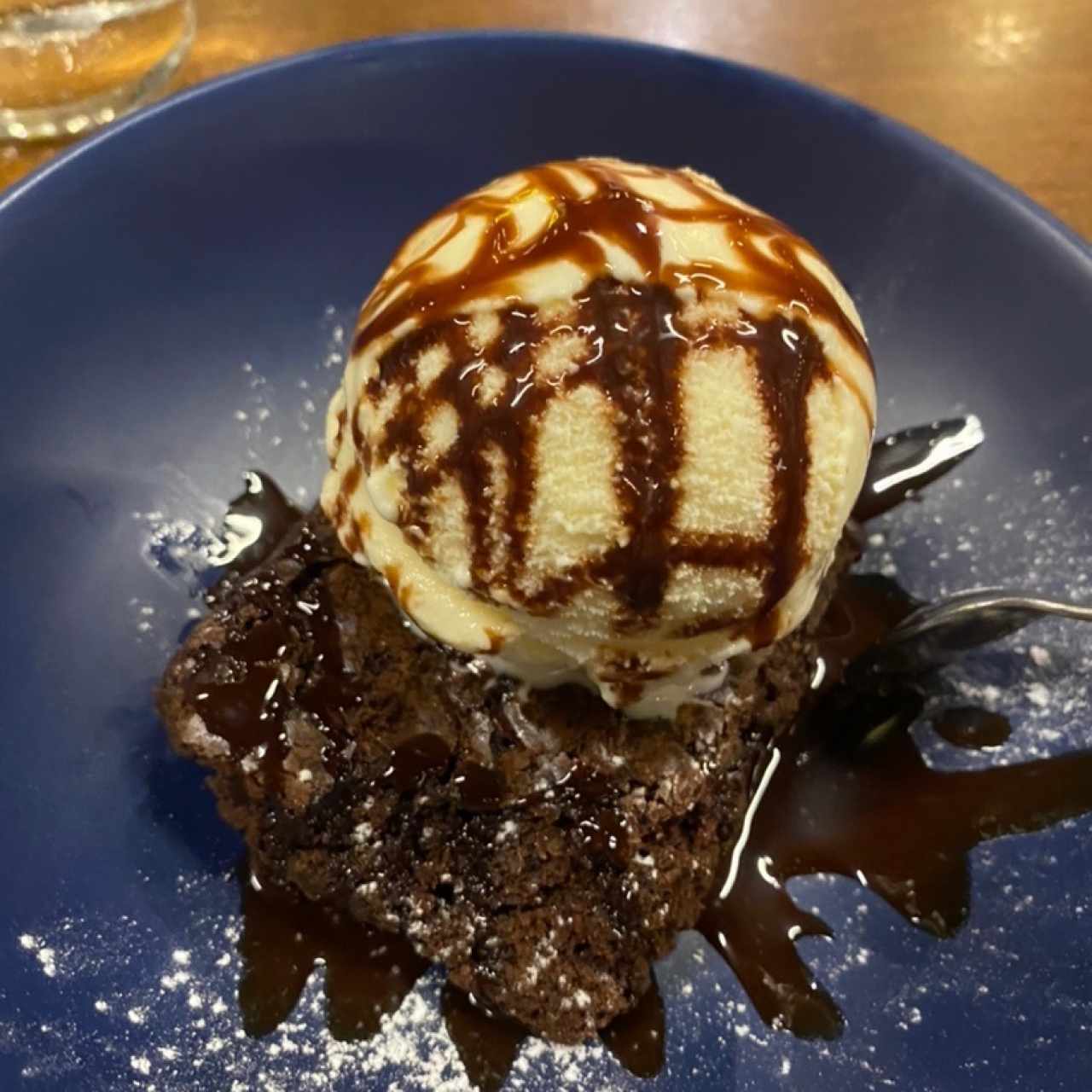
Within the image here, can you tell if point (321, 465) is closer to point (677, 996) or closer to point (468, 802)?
point (468, 802)

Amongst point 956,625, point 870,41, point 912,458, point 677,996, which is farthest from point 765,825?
point 870,41

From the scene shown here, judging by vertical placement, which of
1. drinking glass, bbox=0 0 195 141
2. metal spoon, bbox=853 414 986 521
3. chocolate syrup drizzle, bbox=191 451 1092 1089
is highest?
drinking glass, bbox=0 0 195 141

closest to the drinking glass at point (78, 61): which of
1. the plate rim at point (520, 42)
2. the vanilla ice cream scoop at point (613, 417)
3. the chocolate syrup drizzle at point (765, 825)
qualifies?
the plate rim at point (520, 42)

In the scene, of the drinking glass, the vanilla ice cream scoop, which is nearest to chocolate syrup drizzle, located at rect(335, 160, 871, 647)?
the vanilla ice cream scoop

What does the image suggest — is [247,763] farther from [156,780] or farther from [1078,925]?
[1078,925]

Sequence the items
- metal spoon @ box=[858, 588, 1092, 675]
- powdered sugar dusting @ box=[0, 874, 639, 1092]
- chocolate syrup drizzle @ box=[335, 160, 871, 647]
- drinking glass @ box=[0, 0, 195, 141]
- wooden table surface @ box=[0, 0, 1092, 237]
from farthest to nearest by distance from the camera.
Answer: wooden table surface @ box=[0, 0, 1092, 237]
drinking glass @ box=[0, 0, 195, 141]
metal spoon @ box=[858, 588, 1092, 675]
powdered sugar dusting @ box=[0, 874, 639, 1092]
chocolate syrup drizzle @ box=[335, 160, 871, 647]

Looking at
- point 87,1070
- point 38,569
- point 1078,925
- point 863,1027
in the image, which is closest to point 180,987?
point 87,1070

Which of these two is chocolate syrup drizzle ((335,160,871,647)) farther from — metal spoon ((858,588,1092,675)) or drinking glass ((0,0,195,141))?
drinking glass ((0,0,195,141))
